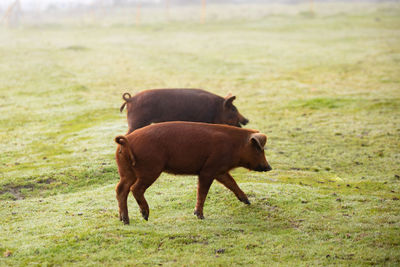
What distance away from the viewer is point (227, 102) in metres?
11.4

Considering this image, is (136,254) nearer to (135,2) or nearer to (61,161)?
(61,161)

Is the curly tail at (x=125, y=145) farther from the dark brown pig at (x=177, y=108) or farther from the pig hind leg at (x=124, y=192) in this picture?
the dark brown pig at (x=177, y=108)

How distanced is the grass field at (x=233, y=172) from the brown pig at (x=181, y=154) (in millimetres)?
607

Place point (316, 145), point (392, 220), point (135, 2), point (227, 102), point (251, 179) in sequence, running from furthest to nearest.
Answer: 1. point (135, 2)
2. point (316, 145)
3. point (227, 102)
4. point (251, 179)
5. point (392, 220)

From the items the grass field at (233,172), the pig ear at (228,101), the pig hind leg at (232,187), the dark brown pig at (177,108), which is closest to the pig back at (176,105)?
the dark brown pig at (177,108)

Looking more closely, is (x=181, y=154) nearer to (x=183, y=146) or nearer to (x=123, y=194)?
(x=183, y=146)

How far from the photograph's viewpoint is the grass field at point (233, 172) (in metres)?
6.64

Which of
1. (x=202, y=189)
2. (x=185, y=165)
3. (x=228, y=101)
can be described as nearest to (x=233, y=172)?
(x=228, y=101)

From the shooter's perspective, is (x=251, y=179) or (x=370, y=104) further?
(x=370, y=104)

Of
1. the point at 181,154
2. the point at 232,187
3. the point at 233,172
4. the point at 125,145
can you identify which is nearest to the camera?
the point at 125,145

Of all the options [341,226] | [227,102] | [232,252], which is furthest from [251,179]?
[232,252]

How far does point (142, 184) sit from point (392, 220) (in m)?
3.83

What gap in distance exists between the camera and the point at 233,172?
10688 millimetres

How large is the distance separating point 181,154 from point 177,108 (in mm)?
3841
